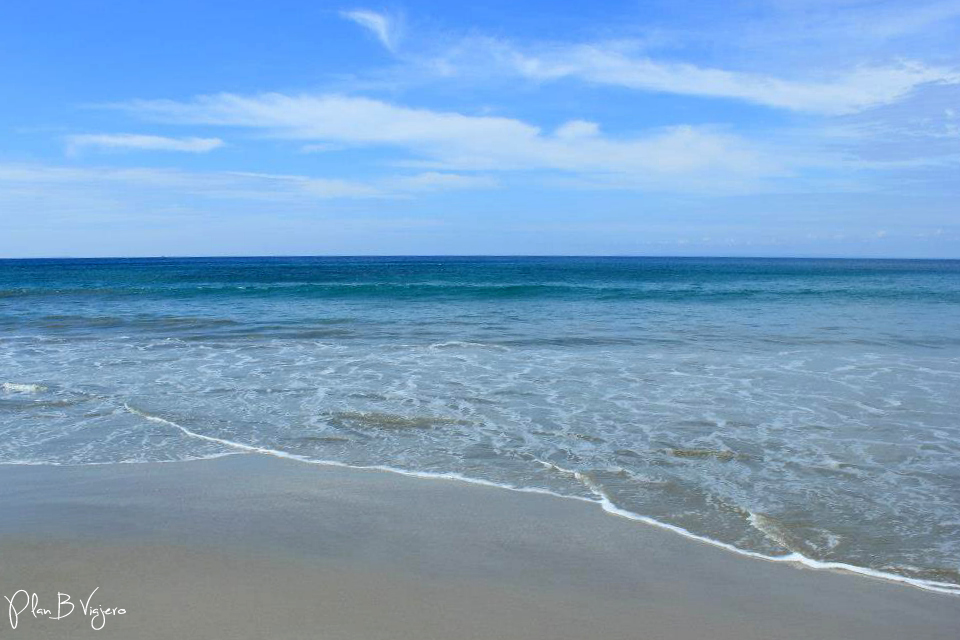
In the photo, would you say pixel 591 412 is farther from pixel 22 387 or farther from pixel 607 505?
pixel 22 387

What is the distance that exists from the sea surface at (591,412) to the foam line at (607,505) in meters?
0.03

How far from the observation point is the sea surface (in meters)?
5.66

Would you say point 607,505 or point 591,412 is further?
point 591,412

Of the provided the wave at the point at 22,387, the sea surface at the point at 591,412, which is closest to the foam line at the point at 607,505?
the sea surface at the point at 591,412

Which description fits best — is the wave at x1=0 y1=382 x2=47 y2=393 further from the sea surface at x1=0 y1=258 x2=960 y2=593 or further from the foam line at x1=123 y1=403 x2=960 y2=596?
the foam line at x1=123 y1=403 x2=960 y2=596

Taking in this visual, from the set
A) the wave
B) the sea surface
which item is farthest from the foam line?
the wave

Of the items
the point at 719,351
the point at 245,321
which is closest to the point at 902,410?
the point at 719,351

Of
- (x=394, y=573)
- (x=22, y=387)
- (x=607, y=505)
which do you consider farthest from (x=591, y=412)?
(x=22, y=387)

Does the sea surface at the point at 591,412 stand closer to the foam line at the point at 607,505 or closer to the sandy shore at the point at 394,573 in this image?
the foam line at the point at 607,505

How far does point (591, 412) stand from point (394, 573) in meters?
4.78

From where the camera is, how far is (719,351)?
14102mm

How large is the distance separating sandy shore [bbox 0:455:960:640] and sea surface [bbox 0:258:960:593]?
48cm

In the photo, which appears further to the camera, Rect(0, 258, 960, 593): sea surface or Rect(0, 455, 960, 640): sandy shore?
Rect(0, 258, 960, 593): sea surface

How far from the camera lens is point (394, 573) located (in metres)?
4.48
